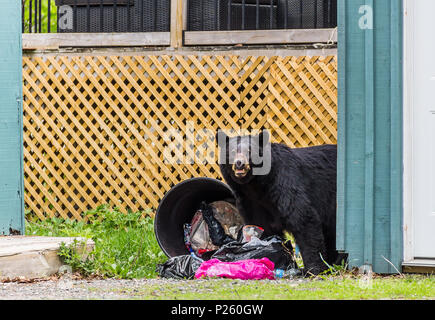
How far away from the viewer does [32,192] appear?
9.54m

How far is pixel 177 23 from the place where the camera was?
9.35m

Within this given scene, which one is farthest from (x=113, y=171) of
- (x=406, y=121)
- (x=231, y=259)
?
(x=406, y=121)

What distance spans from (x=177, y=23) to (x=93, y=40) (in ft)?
3.72

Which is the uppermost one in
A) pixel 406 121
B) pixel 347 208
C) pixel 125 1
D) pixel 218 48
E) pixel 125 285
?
pixel 125 1

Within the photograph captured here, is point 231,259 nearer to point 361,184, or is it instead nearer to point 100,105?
point 361,184

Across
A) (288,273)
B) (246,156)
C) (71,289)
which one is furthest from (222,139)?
(71,289)

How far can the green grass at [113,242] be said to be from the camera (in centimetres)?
588

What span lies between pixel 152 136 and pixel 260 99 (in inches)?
Result: 55.2

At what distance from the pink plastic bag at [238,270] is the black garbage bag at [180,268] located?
150 millimetres

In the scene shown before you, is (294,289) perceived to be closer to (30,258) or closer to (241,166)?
(241,166)

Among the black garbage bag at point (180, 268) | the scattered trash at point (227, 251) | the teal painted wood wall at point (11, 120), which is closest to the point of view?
the scattered trash at point (227, 251)

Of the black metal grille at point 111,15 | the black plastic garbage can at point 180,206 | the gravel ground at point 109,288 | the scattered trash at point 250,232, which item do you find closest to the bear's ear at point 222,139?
the black plastic garbage can at point 180,206

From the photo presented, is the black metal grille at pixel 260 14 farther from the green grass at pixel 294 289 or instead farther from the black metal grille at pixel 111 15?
the green grass at pixel 294 289

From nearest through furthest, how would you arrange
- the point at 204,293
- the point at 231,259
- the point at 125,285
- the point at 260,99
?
the point at 204,293 < the point at 125,285 < the point at 231,259 < the point at 260,99
